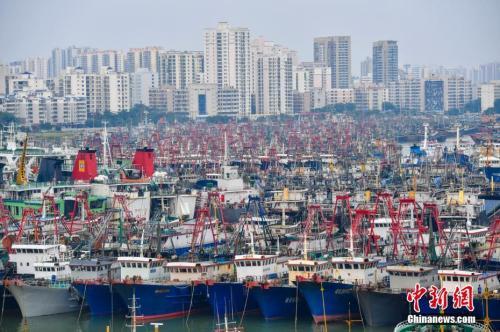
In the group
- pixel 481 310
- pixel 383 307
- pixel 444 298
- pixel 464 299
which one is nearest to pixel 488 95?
pixel 383 307

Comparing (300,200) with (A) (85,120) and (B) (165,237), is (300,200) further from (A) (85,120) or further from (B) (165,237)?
(A) (85,120)

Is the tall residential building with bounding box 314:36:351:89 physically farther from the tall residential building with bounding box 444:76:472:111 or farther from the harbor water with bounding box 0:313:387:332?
the harbor water with bounding box 0:313:387:332

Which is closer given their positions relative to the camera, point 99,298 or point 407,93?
point 99,298

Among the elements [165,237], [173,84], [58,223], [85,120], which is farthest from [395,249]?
[173,84]

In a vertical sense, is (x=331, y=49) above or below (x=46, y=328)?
above

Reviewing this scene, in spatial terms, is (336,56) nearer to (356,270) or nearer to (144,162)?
(144,162)
